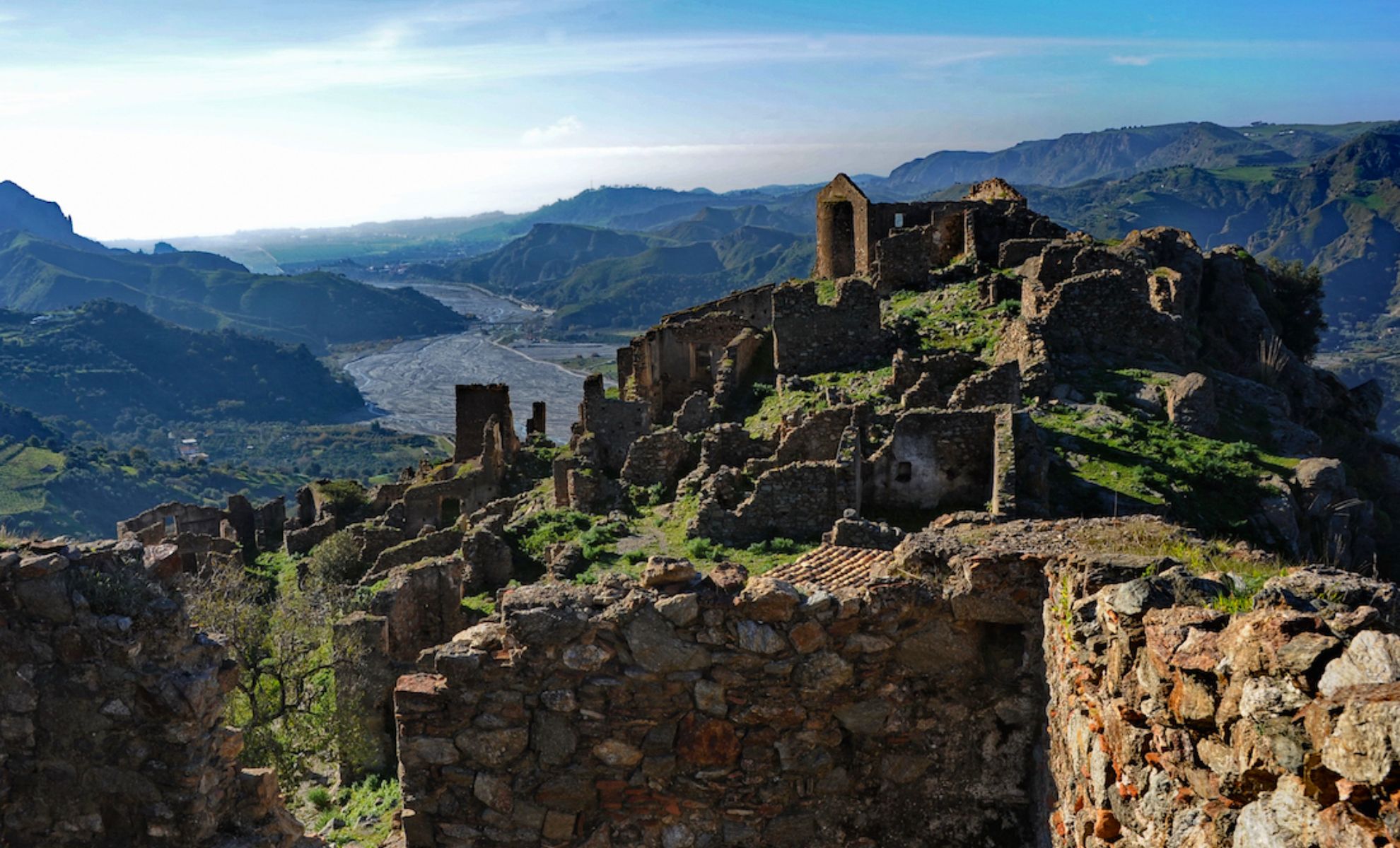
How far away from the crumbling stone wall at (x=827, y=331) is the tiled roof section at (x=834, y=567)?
558 inches

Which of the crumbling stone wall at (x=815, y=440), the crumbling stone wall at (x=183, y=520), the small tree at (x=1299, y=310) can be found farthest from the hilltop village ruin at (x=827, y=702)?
the crumbling stone wall at (x=183, y=520)

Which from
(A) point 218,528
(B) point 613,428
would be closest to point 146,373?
(A) point 218,528

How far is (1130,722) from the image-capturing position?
513 cm

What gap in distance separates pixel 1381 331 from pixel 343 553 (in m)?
139

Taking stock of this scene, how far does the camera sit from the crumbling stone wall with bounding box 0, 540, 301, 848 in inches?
282

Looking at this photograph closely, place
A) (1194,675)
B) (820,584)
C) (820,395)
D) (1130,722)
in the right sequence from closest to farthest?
1. (1194,675)
2. (1130,722)
3. (820,584)
4. (820,395)

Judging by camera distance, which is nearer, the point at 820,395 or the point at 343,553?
the point at 820,395

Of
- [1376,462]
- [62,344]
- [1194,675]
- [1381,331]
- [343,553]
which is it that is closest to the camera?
[1194,675]

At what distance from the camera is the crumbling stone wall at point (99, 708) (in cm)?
715

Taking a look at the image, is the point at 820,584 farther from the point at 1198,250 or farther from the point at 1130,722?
the point at 1198,250

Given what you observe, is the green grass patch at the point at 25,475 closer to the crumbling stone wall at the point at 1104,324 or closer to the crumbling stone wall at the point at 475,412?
the crumbling stone wall at the point at 475,412

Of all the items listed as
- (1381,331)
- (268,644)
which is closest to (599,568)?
(268,644)

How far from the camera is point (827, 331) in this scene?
24.8 metres

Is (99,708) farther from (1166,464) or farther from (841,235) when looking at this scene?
(841,235)
